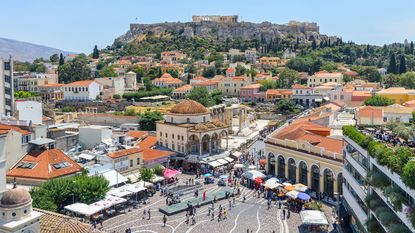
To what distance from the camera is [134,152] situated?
4016cm

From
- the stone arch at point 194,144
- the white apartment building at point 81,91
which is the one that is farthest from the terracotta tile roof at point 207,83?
the stone arch at point 194,144

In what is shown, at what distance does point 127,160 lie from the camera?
39.3m

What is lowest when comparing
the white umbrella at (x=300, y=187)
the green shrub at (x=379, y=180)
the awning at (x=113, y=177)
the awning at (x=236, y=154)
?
the white umbrella at (x=300, y=187)

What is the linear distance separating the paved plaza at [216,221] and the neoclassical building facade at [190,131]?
14069 mm

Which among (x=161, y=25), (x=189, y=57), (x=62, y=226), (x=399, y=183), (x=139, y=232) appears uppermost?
(x=161, y=25)

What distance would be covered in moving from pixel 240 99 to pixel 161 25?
9649cm

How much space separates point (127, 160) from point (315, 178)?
49.0 feet

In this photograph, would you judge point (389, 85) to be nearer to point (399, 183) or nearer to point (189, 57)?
point (189, 57)

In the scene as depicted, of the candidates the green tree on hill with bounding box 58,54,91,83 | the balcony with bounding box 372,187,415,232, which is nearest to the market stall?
the balcony with bounding box 372,187,415,232

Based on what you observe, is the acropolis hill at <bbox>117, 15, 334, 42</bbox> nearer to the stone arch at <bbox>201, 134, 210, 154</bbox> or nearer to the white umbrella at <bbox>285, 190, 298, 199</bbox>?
the stone arch at <bbox>201, 134, 210, 154</bbox>

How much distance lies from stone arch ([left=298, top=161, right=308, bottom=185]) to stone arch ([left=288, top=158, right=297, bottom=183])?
0.64m

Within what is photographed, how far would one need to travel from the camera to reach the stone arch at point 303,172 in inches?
1508

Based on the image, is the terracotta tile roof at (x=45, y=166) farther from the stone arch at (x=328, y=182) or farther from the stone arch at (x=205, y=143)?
the stone arch at (x=328, y=182)

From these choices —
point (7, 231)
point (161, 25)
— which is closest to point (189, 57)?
point (161, 25)
